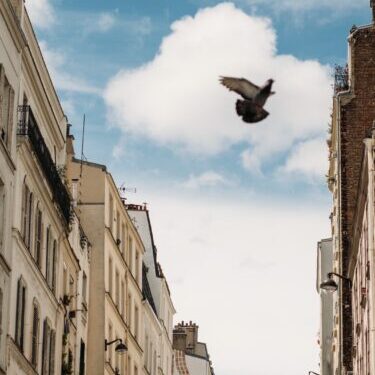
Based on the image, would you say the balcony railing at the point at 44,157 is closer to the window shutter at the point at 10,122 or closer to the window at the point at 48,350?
the window shutter at the point at 10,122

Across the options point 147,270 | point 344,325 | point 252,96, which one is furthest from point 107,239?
point 252,96

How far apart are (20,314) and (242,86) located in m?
26.6

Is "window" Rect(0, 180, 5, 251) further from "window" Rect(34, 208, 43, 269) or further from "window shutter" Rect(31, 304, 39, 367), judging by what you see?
"window shutter" Rect(31, 304, 39, 367)

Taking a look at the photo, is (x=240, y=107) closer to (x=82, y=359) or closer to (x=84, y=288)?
(x=82, y=359)

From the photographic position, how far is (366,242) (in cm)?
4619

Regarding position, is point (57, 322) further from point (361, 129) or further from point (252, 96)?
point (252, 96)

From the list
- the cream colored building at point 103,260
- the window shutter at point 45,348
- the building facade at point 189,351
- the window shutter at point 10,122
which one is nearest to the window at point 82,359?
the cream colored building at point 103,260

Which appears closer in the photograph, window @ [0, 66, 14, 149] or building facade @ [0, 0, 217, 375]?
window @ [0, 66, 14, 149]

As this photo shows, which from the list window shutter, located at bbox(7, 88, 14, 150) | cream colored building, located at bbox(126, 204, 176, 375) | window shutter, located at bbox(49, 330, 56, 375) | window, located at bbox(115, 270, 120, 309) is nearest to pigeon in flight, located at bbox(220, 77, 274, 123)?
window shutter, located at bbox(7, 88, 14, 150)

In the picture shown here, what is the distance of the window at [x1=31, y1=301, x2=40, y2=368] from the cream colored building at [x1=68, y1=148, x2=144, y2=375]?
15.7 meters

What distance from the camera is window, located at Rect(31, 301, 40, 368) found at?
4381cm

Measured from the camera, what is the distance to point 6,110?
39.5 meters

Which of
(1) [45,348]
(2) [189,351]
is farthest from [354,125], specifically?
(2) [189,351]

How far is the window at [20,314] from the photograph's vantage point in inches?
1603
